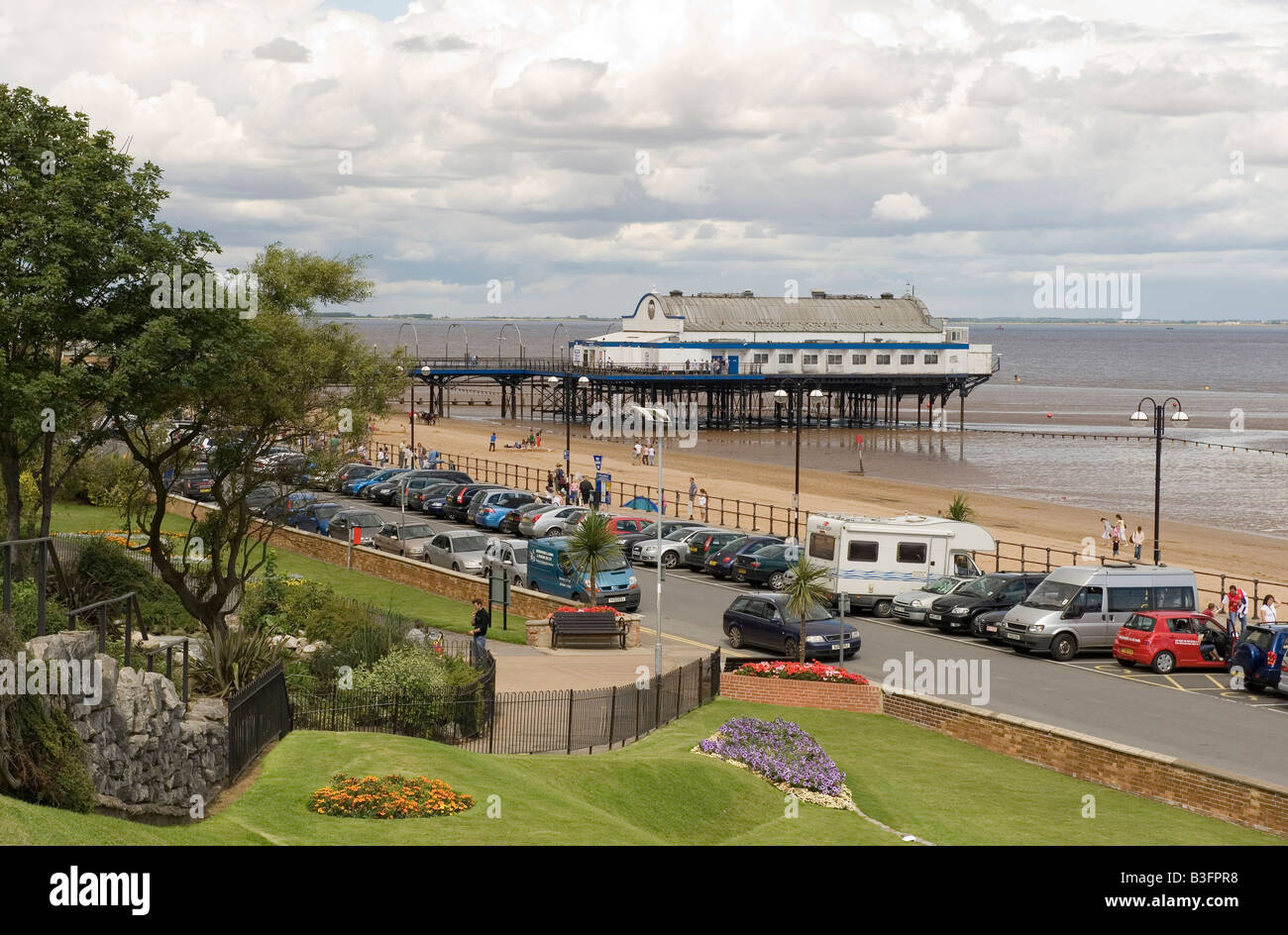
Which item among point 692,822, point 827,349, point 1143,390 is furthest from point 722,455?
point 1143,390

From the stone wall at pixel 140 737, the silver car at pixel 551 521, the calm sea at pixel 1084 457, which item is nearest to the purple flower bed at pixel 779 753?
the stone wall at pixel 140 737

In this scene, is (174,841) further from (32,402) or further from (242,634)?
(32,402)

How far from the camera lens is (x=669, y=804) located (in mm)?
16469

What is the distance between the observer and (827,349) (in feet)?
352

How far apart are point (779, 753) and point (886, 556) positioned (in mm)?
16897

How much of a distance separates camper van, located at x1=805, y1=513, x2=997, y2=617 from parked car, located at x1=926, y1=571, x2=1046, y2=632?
180 cm

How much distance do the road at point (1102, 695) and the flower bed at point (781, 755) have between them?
250 inches

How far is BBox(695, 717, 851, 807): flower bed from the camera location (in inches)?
706

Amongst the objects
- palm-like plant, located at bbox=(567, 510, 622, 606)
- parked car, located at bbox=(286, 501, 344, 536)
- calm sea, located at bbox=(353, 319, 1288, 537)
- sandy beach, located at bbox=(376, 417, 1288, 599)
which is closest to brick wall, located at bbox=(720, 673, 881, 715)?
palm-like plant, located at bbox=(567, 510, 622, 606)

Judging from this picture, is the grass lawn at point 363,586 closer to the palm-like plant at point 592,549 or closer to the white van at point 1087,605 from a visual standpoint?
the palm-like plant at point 592,549

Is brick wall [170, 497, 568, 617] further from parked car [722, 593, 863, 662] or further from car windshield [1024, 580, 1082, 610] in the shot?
car windshield [1024, 580, 1082, 610]

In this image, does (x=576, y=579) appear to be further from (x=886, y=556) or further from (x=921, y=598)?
(x=921, y=598)

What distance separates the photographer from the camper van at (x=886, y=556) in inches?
1368

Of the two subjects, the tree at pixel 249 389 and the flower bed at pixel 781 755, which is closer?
the flower bed at pixel 781 755
